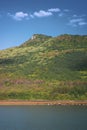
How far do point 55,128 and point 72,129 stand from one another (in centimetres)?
656

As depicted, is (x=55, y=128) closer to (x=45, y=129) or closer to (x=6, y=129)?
(x=45, y=129)

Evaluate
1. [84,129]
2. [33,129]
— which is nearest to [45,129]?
[33,129]

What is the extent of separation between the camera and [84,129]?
84.8 metres

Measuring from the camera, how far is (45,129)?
281 ft

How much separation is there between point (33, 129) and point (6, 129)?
7017 millimetres

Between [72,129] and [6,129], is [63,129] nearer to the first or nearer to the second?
[72,129]

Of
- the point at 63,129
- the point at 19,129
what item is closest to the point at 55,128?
the point at 63,129

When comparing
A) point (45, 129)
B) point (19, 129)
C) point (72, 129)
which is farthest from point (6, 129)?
point (72, 129)

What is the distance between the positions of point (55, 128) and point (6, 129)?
13258 millimetres

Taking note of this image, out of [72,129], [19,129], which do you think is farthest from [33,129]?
[72,129]

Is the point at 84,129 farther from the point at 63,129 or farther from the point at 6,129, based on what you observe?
the point at 6,129

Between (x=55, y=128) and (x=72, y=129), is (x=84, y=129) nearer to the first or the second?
(x=72, y=129)

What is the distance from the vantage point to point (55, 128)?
3546 inches

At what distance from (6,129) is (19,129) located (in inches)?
138
